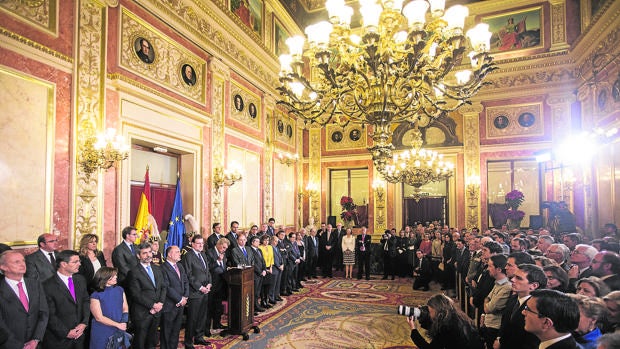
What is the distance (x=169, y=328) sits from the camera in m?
4.59

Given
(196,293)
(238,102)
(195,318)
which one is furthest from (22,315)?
(238,102)

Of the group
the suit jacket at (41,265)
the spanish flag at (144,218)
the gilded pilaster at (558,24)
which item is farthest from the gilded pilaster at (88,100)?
the gilded pilaster at (558,24)

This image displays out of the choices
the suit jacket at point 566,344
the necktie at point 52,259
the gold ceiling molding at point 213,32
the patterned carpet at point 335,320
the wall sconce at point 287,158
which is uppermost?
the gold ceiling molding at point 213,32

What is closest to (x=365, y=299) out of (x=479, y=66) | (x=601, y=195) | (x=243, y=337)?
(x=243, y=337)

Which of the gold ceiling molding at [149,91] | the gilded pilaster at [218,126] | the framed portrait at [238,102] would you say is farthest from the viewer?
the framed portrait at [238,102]

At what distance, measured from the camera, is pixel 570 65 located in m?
11.1

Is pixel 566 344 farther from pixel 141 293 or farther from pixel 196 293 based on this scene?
pixel 196 293

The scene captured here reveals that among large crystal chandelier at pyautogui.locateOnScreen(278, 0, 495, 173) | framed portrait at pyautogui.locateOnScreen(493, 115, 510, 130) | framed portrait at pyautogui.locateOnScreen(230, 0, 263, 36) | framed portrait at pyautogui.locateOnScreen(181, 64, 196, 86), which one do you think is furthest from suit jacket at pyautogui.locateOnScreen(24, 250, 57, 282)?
framed portrait at pyautogui.locateOnScreen(493, 115, 510, 130)

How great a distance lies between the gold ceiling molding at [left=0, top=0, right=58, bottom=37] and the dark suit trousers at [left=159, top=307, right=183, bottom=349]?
4020mm

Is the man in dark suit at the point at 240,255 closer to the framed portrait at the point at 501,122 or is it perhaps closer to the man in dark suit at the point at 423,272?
the man in dark suit at the point at 423,272

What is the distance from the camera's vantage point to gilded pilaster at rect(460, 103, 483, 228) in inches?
477

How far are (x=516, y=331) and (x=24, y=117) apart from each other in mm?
5743

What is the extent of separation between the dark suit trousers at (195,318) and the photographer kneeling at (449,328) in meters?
3.42

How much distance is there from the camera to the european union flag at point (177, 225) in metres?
6.88
